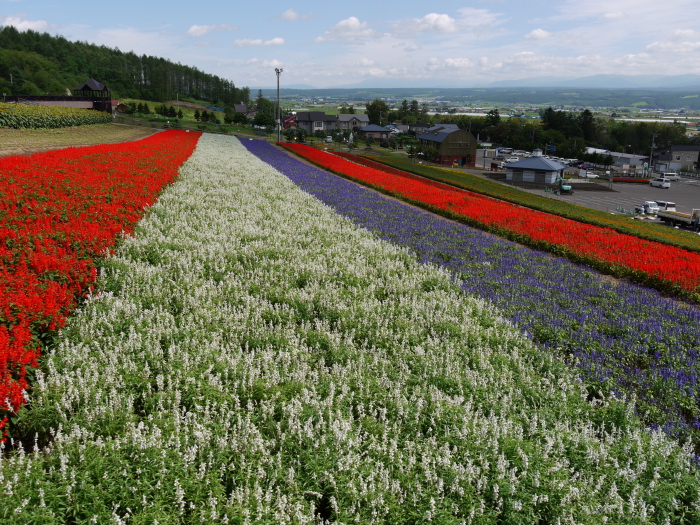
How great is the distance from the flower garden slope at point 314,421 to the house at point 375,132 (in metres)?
128

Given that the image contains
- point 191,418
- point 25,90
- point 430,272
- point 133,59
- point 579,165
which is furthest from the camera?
point 133,59

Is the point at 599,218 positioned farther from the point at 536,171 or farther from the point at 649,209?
the point at 536,171

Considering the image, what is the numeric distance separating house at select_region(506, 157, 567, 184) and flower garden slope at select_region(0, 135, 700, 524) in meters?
66.6

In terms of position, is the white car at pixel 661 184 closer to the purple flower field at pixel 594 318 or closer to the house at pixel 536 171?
the house at pixel 536 171

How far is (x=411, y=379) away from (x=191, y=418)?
332 centimetres

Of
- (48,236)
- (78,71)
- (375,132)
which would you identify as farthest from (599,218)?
(78,71)

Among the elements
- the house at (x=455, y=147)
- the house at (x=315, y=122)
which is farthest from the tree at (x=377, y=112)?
the house at (x=455, y=147)

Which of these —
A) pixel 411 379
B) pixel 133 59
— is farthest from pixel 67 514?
pixel 133 59

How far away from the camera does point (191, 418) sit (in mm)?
5523

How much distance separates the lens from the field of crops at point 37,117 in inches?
2029

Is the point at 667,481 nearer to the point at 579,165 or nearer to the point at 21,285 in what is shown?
the point at 21,285

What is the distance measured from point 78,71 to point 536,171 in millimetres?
148000

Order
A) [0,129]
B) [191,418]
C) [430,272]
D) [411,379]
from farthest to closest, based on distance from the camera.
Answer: [0,129] → [430,272] → [411,379] → [191,418]

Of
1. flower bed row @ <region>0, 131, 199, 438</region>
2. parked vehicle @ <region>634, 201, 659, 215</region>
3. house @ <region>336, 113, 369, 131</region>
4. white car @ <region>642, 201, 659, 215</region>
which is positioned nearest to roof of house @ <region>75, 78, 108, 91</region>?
flower bed row @ <region>0, 131, 199, 438</region>
